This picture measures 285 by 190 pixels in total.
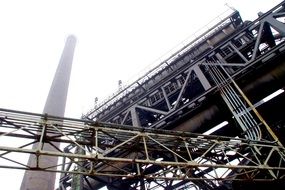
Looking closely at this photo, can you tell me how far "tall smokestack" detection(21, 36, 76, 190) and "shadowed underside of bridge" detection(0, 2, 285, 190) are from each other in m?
1.20

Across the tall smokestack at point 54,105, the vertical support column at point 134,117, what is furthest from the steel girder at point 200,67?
the tall smokestack at point 54,105

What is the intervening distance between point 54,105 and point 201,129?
10.2 meters

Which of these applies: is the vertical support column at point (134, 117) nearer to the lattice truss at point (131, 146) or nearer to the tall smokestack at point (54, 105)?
the lattice truss at point (131, 146)

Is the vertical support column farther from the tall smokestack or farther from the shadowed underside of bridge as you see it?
the tall smokestack

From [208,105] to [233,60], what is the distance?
308 centimetres

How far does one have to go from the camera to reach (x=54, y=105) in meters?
16.5

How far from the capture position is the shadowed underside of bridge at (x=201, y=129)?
7016mm

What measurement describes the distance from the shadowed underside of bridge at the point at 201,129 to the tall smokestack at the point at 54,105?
1203 mm

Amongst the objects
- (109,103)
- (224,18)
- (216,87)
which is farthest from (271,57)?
(109,103)

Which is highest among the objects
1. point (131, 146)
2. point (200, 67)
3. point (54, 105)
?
point (54, 105)

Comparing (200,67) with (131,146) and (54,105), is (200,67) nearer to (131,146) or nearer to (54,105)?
(131,146)

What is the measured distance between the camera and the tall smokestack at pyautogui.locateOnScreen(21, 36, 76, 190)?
Answer: 40.1 feet

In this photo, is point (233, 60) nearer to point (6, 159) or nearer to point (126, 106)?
point (126, 106)

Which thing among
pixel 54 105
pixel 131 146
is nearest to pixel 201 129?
pixel 131 146
